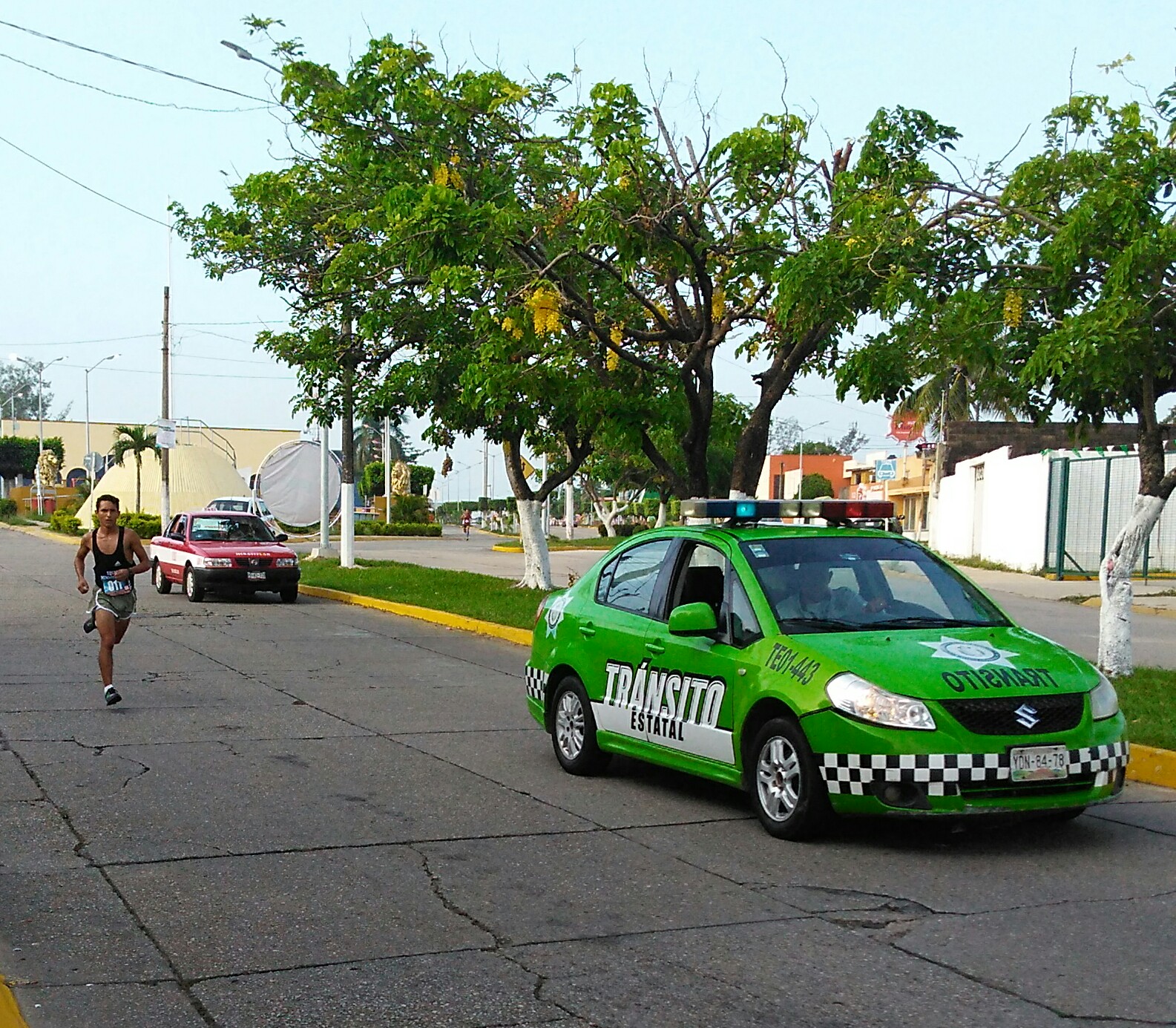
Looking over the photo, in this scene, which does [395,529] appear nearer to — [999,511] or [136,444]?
[136,444]

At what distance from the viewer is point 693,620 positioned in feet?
25.9

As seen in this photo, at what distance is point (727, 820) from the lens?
7914 mm

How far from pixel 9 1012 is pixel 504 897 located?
2.23m

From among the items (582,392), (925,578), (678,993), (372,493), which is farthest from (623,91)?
(372,493)

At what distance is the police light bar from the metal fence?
75.1 ft

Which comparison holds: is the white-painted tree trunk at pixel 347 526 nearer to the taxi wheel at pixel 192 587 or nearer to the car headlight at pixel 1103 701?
the taxi wheel at pixel 192 587

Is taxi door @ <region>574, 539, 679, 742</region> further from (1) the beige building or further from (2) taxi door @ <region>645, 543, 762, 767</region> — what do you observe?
(1) the beige building

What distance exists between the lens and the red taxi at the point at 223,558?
23922mm

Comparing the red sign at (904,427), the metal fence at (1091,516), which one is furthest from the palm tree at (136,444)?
the metal fence at (1091,516)

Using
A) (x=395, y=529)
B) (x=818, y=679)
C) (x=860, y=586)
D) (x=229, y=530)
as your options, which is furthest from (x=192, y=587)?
(x=395, y=529)

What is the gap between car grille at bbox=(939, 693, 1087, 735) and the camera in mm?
6902

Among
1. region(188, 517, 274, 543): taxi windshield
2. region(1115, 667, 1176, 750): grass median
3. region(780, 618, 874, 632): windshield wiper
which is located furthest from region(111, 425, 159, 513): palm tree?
region(780, 618, 874, 632): windshield wiper

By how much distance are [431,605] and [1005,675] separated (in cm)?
1567

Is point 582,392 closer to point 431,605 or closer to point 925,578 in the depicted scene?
point 431,605
